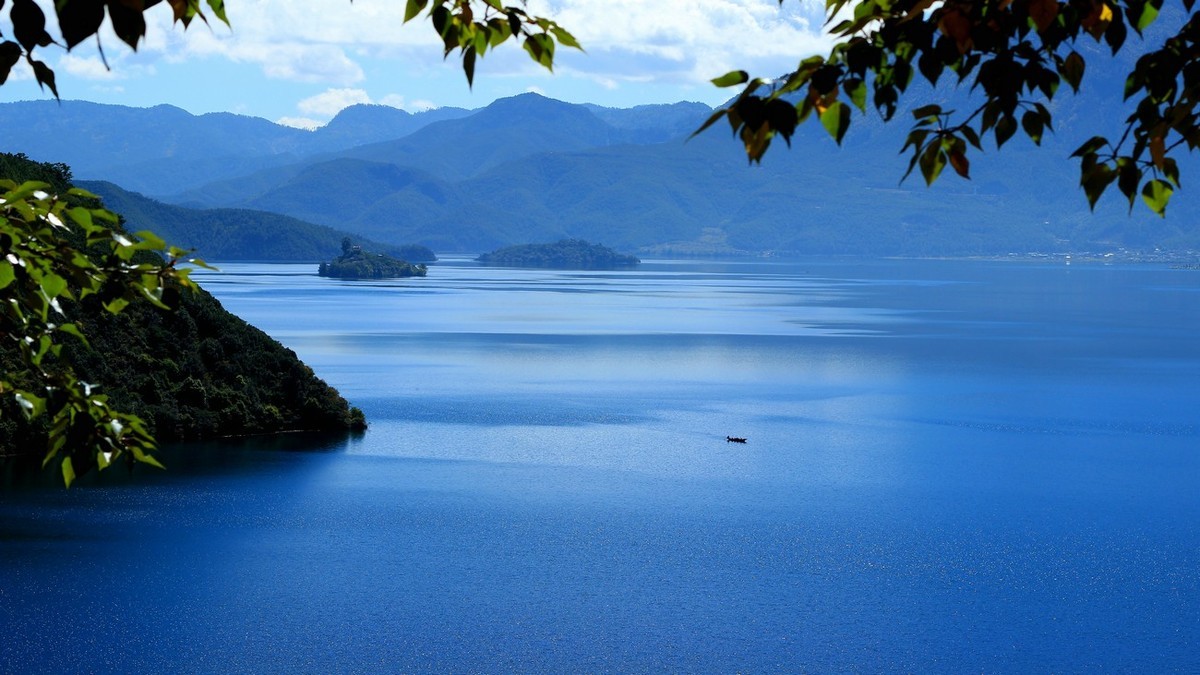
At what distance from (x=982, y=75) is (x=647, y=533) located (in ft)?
115

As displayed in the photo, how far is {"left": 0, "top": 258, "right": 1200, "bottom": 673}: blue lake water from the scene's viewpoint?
2877cm

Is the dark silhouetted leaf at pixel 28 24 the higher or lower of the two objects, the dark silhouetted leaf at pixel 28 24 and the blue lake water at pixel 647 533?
the higher

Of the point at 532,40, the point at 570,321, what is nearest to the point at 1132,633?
the point at 532,40

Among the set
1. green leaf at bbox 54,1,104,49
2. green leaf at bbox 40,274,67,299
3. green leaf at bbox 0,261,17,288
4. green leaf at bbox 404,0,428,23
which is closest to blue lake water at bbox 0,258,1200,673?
green leaf at bbox 40,274,67,299

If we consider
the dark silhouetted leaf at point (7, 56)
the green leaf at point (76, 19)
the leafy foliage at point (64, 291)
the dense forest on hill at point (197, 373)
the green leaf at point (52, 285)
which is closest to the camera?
the green leaf at point (76, 19)

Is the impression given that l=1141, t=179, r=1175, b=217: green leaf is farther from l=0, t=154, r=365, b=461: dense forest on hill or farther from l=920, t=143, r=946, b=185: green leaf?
l=0, t=154, r=365, b=461: dense forest on hill

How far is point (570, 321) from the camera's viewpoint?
119438 millimetres

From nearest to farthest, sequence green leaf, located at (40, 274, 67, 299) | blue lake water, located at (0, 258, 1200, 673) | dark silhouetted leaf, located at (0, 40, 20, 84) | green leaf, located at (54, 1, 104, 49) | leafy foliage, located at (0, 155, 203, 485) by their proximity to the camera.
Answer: green leaf, located at (54, 1, 104, 49) < dark silhouetted leaf, located at (0, 40, 20, 84) < green leaf, located at (40, 274, 67, 299) < leafy foliage, located at (0, 155, 203, 485) < blue lake water, located at (0, 258, 1200, 673)

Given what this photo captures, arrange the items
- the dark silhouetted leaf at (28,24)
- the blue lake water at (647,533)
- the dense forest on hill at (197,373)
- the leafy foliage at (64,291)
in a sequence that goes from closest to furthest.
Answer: the dark silhouetted leaf at (28,24)
the leafy foliage at (64,291)
the blue lake water at (647,533)
the dense forest on hill at (197,373)

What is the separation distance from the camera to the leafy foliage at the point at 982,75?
16.4ft

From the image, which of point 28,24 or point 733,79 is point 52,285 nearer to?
point 28,24

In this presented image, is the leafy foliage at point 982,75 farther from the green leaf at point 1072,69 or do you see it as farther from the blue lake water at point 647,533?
the blue lake water at point 647,533

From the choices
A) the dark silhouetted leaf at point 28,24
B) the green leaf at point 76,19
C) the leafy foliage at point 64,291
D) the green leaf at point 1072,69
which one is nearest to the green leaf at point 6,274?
the leafy foliage at point 64,291

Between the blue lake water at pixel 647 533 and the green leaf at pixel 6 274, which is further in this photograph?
the blue lake water at pixel 647 533
